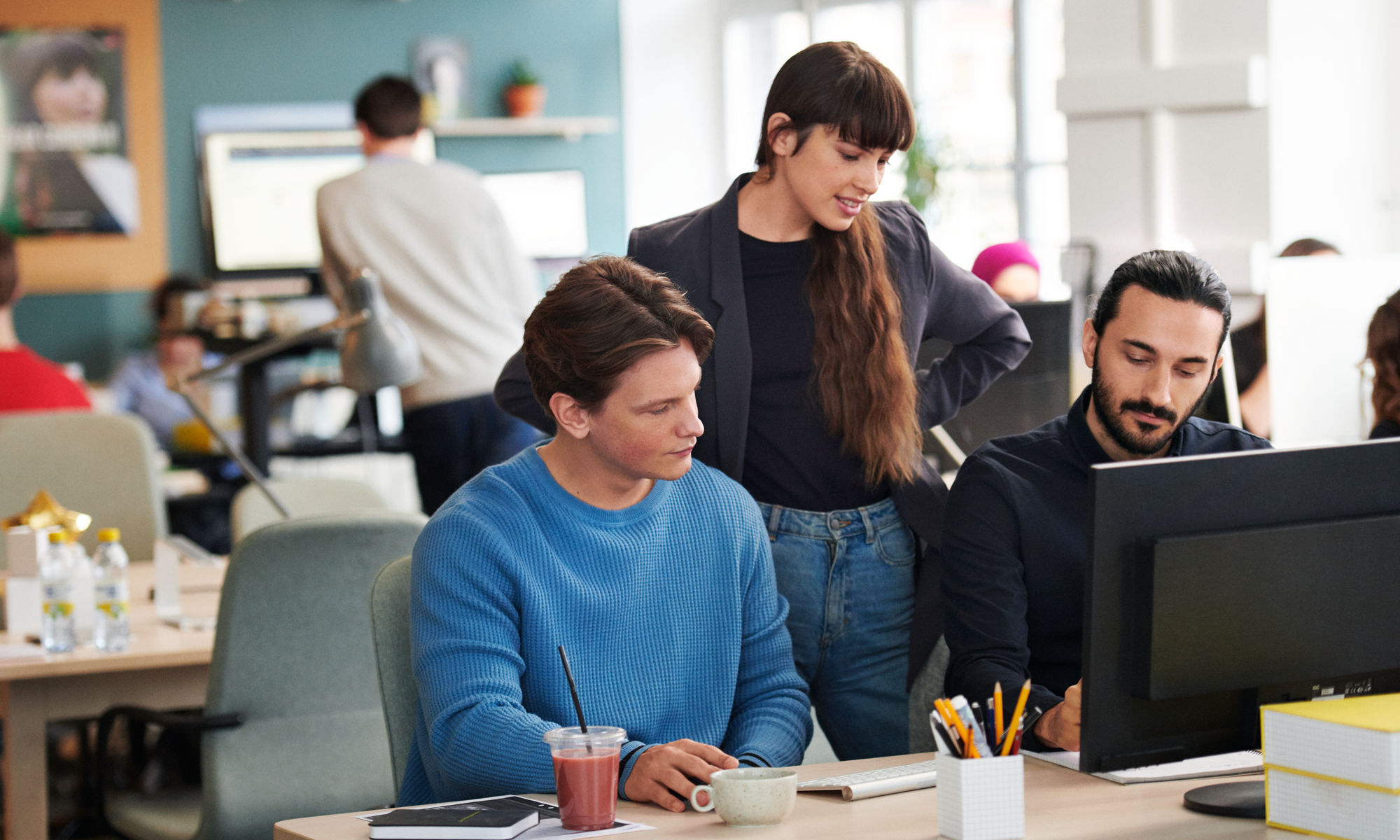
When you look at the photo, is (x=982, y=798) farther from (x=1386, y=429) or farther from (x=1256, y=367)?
(x=1256, y=367)

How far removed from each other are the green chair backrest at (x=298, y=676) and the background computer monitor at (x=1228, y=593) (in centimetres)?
139

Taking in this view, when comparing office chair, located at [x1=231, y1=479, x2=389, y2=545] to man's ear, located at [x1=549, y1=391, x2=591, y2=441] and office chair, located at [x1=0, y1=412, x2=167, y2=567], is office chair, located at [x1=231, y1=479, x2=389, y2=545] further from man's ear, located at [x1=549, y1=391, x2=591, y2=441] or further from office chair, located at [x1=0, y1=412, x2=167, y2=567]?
man's ear, located at [x1=549, y1=391, x2=591, y2=441]

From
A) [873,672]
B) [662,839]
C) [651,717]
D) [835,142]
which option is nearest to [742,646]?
[651,717]

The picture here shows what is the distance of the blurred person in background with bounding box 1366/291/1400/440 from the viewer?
2.87 meters

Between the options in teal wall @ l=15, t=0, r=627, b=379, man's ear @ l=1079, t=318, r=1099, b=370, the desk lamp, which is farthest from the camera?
teal wall @ l=15, t=0, r=627, b=379

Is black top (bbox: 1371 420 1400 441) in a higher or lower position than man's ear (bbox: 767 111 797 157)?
lower

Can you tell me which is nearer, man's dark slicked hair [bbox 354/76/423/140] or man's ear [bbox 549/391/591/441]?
man's ear [bbox 549/391/591/441]

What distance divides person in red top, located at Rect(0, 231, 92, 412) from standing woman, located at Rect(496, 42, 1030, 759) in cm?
208

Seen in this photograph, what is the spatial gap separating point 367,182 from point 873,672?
201 cm

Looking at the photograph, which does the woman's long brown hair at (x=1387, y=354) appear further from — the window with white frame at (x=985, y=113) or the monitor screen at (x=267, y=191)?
the monitor screen at (x=267, y=191)

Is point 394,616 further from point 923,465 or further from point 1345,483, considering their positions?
point 1345,483

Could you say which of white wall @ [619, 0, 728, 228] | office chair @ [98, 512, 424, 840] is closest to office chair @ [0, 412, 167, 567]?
office chair @ [98, 512, 424, 840]

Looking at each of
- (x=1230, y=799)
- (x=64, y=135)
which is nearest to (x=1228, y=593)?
(x=1230, y=799)

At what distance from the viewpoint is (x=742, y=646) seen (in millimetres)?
1863
